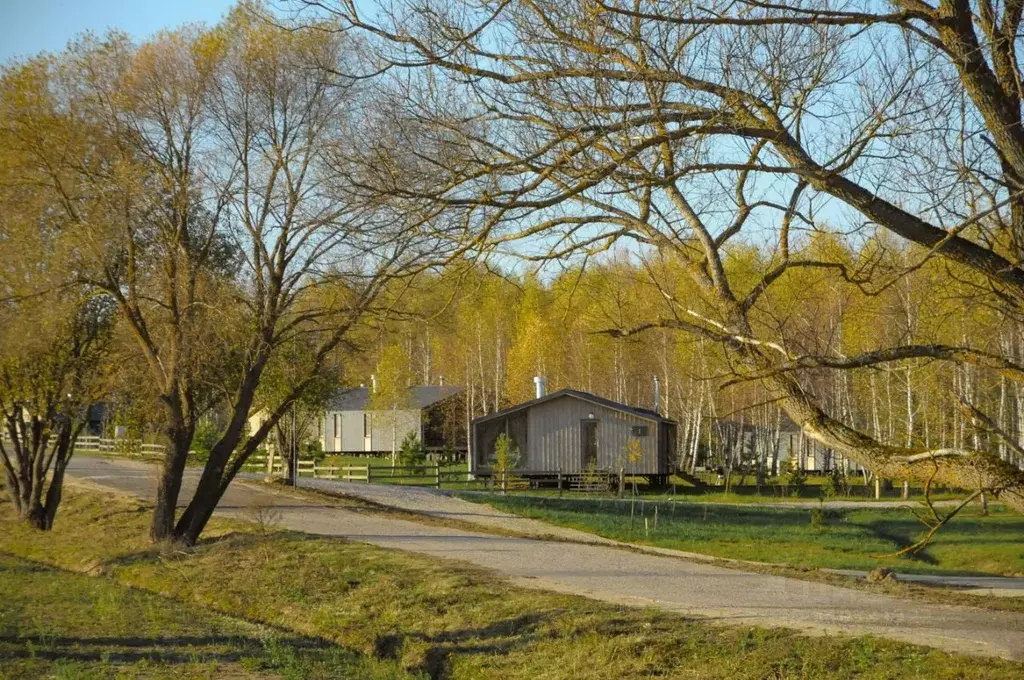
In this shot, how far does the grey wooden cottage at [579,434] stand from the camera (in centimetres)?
4297

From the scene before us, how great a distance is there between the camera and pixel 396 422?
60.4m

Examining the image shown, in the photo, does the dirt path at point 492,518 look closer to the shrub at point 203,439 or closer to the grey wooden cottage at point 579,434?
the shrub at point 203,439

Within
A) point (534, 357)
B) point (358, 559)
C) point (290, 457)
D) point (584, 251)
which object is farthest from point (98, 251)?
point (534, 357)

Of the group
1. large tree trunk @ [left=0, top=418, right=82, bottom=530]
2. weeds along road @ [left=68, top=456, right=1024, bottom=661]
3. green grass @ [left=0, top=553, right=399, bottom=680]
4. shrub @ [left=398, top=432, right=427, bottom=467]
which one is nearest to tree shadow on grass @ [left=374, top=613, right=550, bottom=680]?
green grass @ [left=0, top=553, right=399, bottom=680]

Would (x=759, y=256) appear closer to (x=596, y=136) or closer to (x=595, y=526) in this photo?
(x=596, y=136)

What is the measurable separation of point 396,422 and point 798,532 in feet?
120

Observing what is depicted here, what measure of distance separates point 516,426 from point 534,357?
1216 centimetres

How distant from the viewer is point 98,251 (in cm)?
1716

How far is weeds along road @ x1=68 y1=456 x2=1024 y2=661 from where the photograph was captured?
34.3 ft

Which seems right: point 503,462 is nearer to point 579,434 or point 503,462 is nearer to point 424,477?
point 424,477

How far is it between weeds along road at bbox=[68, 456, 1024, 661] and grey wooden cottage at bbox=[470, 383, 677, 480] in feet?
64.5

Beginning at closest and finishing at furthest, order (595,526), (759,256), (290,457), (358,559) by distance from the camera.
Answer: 1. (759,256)
2. (358,559)
3. (595,526)
4. (290,457)

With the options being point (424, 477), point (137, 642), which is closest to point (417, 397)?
point (424, 477)

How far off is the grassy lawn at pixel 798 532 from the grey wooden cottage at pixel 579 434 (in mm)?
8538
